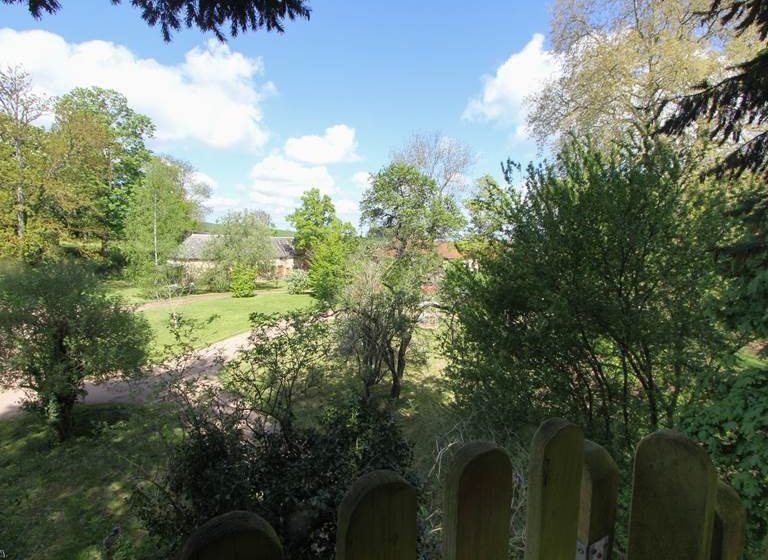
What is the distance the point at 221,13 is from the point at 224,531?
3.27 meters

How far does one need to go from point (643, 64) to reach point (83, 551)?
567 inches

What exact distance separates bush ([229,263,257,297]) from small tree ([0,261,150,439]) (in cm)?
1761

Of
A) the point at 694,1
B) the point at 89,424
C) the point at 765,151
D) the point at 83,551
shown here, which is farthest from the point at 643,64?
the point at 89,424

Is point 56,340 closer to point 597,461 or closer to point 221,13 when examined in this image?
point 221,13

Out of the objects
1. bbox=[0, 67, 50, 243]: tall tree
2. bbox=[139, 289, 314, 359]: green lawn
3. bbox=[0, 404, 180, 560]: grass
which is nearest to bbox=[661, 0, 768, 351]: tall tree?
bbox=[0, 404, 180, 560]: grass

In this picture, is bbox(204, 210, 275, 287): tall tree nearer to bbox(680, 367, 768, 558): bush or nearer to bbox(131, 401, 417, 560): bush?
bbox(131, 401, 417, 560): bush

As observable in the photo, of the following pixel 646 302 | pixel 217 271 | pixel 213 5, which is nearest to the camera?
pixel 213 5

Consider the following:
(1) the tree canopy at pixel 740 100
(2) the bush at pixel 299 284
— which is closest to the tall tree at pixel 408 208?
(2) the bush at pixel 299 284

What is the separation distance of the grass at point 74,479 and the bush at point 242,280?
55.0 ft

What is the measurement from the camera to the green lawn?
14367 millimetres

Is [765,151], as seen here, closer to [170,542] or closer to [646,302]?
[646,302]

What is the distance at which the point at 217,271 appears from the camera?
86.4ft

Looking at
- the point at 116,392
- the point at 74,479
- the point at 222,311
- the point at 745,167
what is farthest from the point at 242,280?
the point at 745,167

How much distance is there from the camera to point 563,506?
2.44 feet
